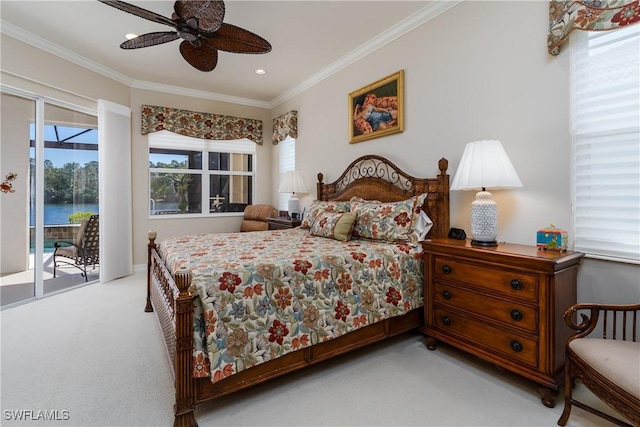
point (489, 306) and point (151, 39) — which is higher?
point (151, 39)

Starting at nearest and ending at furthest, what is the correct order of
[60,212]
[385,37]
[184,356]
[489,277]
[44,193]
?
[184,356] → [489,277] → [385,37] → [44,193] → [60,212]

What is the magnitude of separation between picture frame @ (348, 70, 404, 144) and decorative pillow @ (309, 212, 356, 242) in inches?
43.1

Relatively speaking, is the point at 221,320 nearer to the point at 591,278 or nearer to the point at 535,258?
the point at 535,258

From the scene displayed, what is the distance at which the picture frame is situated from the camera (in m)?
3.16

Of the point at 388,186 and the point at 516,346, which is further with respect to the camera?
the point at 388,186

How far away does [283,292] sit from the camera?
1.81 metres

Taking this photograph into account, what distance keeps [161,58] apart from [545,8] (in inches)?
156

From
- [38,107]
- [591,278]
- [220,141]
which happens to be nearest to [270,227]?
[220,141]

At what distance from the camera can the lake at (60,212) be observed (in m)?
3.64

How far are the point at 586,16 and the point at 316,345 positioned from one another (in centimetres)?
259

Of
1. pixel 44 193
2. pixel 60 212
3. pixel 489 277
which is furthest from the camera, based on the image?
pixel 60 212

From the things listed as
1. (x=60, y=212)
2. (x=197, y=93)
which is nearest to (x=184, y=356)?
(x=60, y=212)

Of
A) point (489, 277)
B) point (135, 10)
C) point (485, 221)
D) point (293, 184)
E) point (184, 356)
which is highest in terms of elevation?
point (135, 10)

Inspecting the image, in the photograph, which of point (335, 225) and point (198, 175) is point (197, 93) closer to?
point (198, 175)
